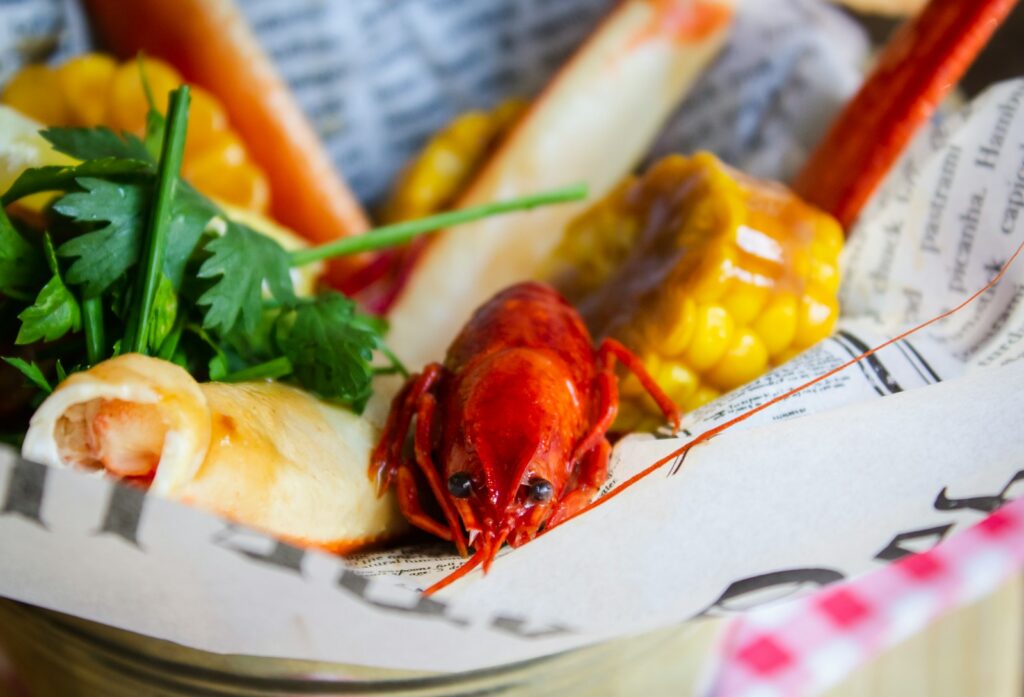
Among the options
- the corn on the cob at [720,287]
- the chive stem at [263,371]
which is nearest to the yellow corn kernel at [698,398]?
the corn on the cob at [720,287]

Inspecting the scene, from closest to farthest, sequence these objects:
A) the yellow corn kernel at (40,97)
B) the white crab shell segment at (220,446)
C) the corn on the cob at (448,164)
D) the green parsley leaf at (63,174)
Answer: the white crab shell segment at (220,446) → the green parsley leaf at (63,174) → the yellow corn kernel at (40,97) → the corn on the cob at (448,164)

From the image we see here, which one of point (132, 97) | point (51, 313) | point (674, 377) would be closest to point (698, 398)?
point (674, 377)

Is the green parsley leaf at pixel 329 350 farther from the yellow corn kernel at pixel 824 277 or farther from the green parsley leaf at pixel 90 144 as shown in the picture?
the yellow corn kernel at pixel 824 277

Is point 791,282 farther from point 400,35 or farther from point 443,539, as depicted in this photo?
point 400,35

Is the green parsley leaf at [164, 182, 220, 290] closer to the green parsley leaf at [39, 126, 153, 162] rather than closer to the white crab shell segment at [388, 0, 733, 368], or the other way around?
the green parsley leaf at [39, 126, 153, 162]

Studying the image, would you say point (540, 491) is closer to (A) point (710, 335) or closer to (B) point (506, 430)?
(B) point (506, 430)

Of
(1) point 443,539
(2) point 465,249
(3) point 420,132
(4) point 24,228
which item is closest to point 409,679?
(1) point 443,539
